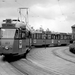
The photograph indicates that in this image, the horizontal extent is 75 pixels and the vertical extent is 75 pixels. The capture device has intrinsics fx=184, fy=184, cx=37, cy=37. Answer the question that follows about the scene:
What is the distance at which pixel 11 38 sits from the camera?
46.3 ft

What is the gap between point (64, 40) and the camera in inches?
1687

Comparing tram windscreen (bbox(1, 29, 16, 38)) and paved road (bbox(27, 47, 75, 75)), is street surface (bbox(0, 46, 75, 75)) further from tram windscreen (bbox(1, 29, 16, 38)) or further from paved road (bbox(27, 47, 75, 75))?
tram windscreen (bbox(1, 29, 16, 38))

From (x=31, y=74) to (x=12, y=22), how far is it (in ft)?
21.3

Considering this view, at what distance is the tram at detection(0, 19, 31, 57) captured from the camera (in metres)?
13.9

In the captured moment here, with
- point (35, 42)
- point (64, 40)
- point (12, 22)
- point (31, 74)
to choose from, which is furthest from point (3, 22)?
point (64, 40)

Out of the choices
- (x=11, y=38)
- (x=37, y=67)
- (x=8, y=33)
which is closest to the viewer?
(x=37, y=67)

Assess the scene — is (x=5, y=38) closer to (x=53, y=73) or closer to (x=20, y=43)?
(x=20, y=43)

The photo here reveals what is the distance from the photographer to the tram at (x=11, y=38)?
13.9 meters

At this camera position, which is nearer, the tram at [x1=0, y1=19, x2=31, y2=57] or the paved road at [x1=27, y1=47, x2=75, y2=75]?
the paved road at [x1=27, y1=47, x2=75, y2=75]

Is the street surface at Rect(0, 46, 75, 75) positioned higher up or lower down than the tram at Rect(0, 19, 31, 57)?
lower down

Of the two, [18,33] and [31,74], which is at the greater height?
Answer: [18,33]

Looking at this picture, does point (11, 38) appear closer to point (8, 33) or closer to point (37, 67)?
point (8, 33)

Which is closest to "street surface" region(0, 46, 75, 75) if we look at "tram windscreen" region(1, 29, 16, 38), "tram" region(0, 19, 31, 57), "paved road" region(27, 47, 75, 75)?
"paved road" region(27, 47, 75, 75)

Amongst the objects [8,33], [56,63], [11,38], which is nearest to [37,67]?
[56,63]
